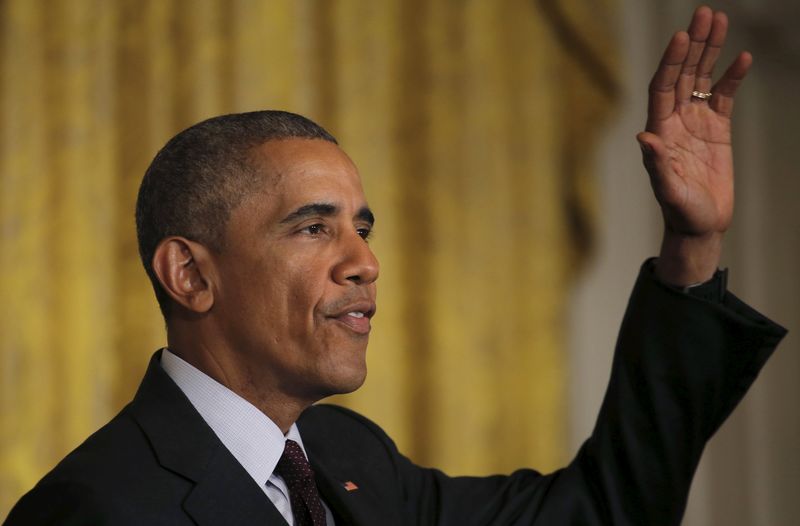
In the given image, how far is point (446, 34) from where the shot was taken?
12.2 feet

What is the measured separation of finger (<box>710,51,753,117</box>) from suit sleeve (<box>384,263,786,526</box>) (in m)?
0.30

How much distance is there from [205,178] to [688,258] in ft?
2.71

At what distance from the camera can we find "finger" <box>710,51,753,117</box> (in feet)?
6.33

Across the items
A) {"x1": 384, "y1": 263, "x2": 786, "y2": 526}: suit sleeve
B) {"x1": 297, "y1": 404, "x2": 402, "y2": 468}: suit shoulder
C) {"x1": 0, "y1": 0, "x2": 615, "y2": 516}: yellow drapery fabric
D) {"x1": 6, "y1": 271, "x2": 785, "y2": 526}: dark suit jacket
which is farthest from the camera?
{"x1": 0, "y1": 0, "x2": 615, "y2": 516}: yellow drapery fabric

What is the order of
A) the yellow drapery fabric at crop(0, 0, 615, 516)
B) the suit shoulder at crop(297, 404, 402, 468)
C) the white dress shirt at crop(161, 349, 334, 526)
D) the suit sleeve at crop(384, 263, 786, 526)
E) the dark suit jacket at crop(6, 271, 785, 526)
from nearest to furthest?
the dark suit jacket at crop(6, 271, 785, 526), the white dress shirt at crop(161, 349, 334, 526), the suit sleeve at crop(384, 263, 786, 526), the suit shoulder at crop(297, 404, 402, 468), the yellow drapery fabric at crop(0, 0, 615, 516)

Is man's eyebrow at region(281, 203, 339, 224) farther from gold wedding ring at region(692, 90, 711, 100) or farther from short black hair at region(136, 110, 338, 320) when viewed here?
gold wedding ring at region(692, 90, 711, 100)

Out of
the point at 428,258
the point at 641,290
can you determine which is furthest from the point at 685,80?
the point at 428,258

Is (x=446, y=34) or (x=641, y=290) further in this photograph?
(x=446, y=34)

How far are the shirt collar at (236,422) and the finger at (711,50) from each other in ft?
3.01

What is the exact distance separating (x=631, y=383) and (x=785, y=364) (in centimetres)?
206

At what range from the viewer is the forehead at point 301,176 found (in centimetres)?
192

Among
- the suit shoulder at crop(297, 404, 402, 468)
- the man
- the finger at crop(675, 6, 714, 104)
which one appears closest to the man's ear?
the man

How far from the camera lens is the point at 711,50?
1.92 metres

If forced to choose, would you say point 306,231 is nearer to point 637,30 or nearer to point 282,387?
point 282,387
